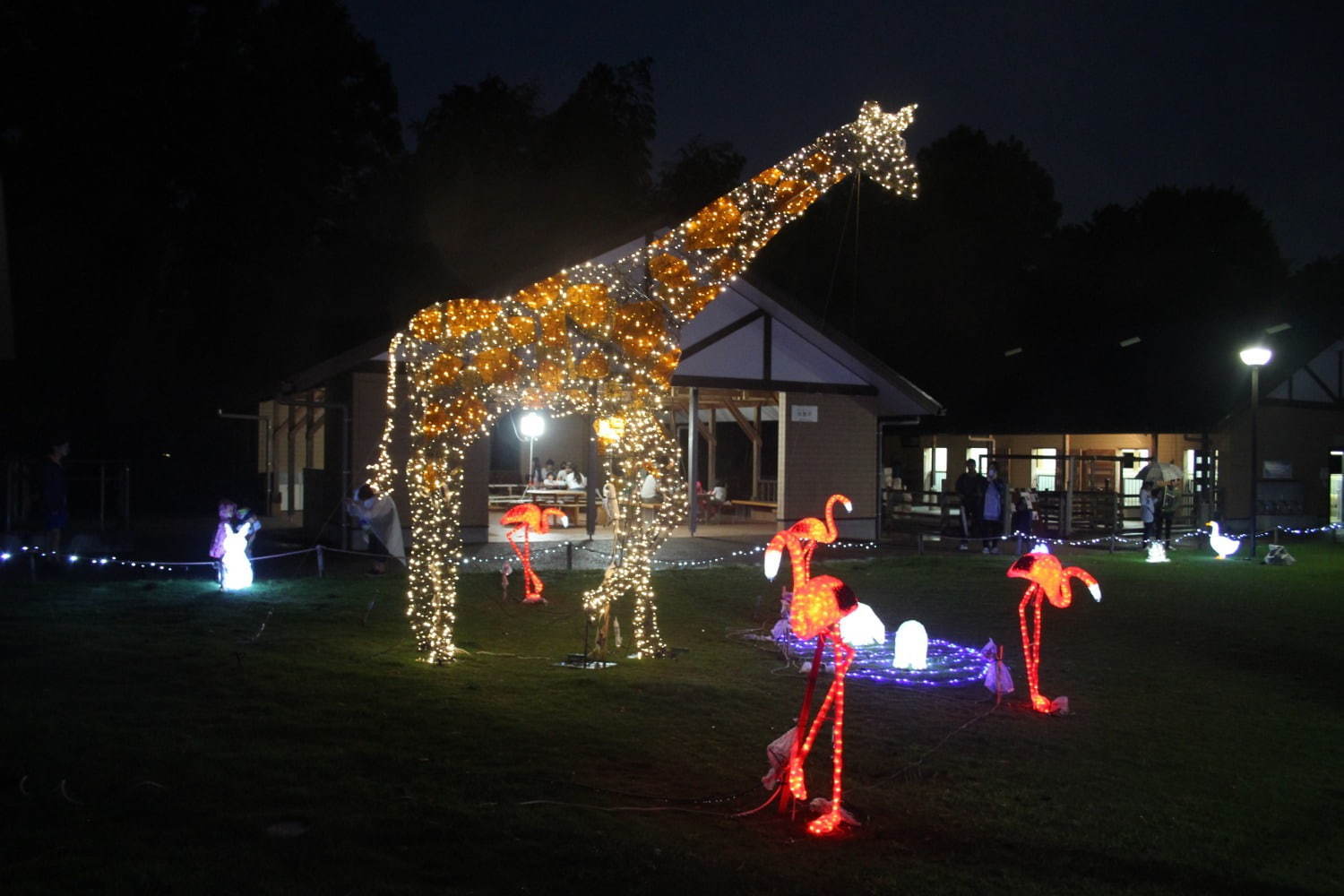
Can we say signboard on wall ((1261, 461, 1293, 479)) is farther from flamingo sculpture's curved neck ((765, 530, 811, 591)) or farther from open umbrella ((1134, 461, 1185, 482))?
flamingo sculpture's curved neck ((765, 530, 811, 591))

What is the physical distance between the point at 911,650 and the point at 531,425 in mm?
16443

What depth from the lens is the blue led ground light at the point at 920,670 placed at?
9.70 metres

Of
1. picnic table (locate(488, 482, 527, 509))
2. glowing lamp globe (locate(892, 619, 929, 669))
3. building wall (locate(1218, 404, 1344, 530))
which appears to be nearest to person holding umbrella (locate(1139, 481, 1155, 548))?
building wall (locate(1218, 404, 1344, 530))

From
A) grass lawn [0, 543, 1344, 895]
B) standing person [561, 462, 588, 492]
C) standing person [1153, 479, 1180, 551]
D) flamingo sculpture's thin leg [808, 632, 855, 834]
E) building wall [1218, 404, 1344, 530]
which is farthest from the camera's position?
building wall [1218, 404, 1344, 530]

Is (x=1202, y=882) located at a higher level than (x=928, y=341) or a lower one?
lower

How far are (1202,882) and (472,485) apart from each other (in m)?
14.8

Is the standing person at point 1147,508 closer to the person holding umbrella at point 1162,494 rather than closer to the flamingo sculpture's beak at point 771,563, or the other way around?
the person holding umbrella at point 1162,494

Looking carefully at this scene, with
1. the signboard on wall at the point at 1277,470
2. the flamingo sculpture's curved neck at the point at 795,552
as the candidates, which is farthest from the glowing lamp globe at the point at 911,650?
the signboard on wall at the point at 1277,470

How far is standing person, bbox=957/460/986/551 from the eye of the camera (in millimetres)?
21953

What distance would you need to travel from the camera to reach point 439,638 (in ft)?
32.1

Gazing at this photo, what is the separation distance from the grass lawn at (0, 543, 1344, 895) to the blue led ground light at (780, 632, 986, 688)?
39 cm

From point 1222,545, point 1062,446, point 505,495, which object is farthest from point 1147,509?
point 505,495

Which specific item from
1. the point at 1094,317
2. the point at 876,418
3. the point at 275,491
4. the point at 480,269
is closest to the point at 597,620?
the point at 876,418

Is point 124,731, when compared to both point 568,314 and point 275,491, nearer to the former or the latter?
point 568,314
